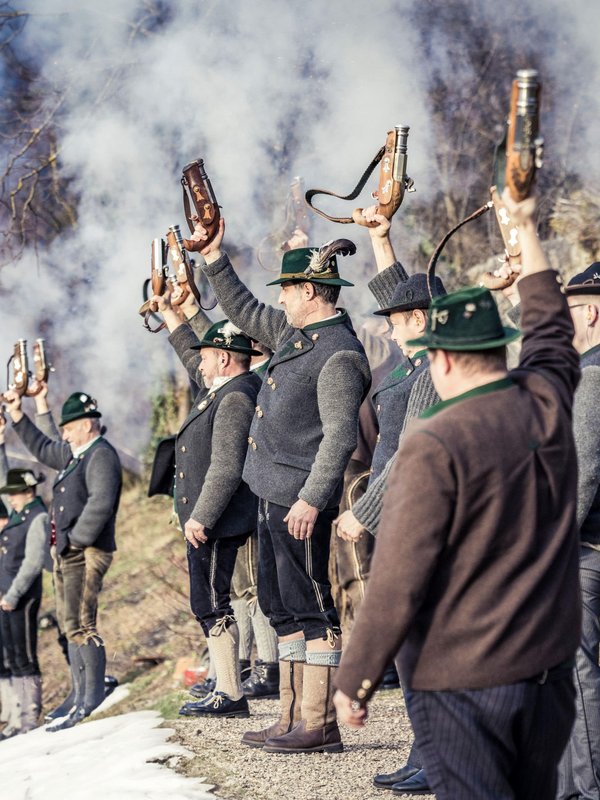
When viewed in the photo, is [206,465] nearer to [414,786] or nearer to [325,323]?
[325,323]

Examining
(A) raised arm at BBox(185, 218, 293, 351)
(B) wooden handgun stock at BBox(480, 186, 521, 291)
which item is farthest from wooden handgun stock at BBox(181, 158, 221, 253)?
(B) wooden handgun stock at BBox(480, 186, 521, 291)

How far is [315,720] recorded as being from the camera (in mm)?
4496

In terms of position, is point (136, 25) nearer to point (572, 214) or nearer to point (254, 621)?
point (572, 214)

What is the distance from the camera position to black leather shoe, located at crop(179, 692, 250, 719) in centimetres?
543

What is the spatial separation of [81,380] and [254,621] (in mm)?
6519

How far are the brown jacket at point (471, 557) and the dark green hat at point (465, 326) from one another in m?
0.11

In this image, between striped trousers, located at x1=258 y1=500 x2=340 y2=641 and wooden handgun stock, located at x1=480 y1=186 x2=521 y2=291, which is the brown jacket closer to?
wooden handgun stock, located at x1=480 y1=186 x2=521 y2=291

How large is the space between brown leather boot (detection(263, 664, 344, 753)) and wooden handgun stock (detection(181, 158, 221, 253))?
1714mm

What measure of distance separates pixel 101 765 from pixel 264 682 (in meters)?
1.32

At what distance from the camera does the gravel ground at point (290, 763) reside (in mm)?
4117

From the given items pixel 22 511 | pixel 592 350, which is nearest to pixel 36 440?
pixel 22 511

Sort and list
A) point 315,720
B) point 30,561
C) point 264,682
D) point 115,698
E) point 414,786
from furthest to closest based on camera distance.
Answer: point 115,698, point 30,561, point 264,682, point 315,720, point 414,786

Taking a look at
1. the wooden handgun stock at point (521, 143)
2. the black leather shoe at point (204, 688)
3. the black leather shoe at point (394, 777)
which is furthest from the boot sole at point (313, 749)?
the wooden handgun stock at point (521, 143)

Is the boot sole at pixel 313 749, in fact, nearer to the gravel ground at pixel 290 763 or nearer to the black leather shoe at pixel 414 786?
the gravel ground at pixel 290 763
